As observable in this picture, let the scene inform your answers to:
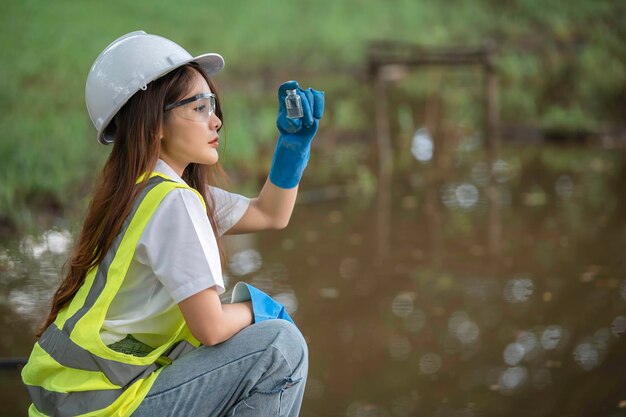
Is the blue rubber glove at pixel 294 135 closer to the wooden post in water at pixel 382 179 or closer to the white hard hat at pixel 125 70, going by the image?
the white hard hat at pixel 125 70

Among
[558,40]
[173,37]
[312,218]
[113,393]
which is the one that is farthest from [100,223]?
[558,40]

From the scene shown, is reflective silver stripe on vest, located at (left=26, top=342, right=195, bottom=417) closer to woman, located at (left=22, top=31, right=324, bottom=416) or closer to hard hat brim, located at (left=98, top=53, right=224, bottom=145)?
woman, located at (left=22, top=31, right=324, bottom=416)

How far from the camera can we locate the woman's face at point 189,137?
7.54 ft

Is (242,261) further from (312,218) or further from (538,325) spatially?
(538,325)

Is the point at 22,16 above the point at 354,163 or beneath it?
above

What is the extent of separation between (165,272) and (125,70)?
496mm

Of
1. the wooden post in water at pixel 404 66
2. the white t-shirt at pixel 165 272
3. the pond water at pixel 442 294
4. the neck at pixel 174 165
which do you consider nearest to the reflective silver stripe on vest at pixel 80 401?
the white t-shirt at pixel 165 272

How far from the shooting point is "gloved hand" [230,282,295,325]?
7.52 ft

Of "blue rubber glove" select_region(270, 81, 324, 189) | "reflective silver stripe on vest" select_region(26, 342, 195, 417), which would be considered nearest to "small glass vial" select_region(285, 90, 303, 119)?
"blue rubber glove" select_region(270, 81, 324, 189)

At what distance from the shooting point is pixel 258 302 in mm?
2309

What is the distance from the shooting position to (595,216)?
21.2 ft

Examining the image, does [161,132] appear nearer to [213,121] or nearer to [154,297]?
[213,121]

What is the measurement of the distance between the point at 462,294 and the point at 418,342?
781mm

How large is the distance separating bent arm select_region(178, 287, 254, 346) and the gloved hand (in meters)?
0.07
